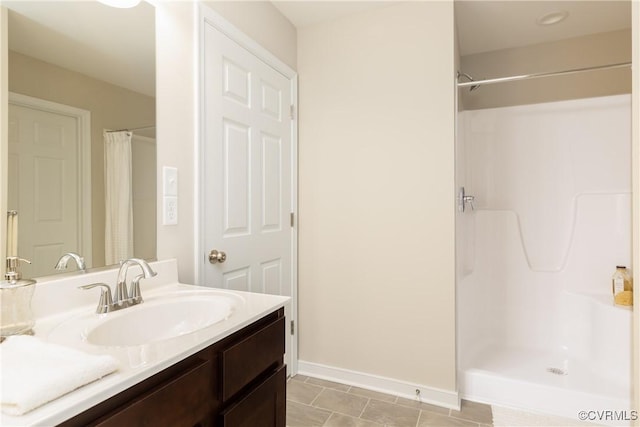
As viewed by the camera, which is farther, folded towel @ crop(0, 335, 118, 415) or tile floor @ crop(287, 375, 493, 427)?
tile floor @ crop(287, 375, 493, 427)

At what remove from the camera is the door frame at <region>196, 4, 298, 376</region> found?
162 cm

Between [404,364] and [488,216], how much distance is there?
139cm

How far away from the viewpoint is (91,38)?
1229mm

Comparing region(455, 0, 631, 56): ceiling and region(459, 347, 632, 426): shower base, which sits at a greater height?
region(455, 0, 631, 56): ceiling

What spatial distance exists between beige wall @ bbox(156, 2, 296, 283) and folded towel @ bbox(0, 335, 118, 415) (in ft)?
2.46

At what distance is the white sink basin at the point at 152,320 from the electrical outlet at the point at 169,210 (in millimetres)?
335

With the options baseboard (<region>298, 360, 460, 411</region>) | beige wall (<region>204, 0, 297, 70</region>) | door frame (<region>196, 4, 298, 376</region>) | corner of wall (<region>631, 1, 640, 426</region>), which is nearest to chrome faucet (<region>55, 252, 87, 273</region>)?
door frame (<region>196, 4, 298, 376</region>)

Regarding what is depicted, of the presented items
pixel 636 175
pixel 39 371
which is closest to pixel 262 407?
pixel 39 371

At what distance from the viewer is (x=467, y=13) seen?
224 cm

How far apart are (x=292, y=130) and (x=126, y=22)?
1.20 meters

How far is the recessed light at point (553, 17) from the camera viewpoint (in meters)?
2.25

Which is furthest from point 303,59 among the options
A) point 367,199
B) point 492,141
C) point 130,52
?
point 492,141

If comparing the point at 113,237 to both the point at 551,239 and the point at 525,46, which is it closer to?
the point at 551,239

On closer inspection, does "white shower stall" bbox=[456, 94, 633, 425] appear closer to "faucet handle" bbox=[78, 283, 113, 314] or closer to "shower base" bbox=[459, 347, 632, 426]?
"shower base" bbox=[459, 347, 632, 426]
